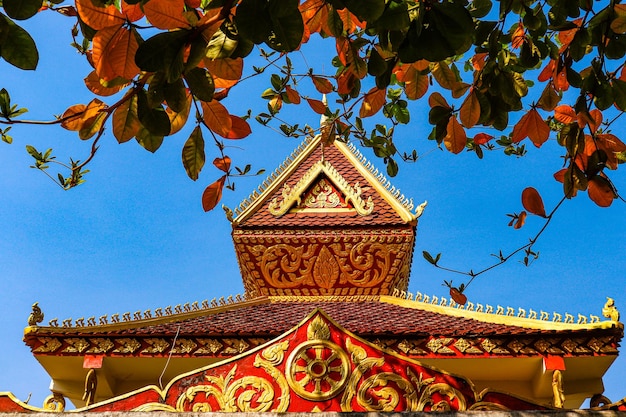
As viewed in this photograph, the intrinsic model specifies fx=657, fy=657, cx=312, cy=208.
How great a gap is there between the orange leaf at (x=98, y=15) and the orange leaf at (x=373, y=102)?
72.1 inches

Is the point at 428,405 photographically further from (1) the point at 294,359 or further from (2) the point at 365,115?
(2) the point at 365,115

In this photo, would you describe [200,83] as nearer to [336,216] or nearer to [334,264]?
[334,264]

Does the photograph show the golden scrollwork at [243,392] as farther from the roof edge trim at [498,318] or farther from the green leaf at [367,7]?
the roof edge trim at [498,318]

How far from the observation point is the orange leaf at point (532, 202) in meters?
3.48

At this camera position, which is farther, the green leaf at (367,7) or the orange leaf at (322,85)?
the orange leaf at (322,85)

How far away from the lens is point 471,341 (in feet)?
22.7

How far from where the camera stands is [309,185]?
409 inches

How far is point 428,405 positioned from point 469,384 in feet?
1.04

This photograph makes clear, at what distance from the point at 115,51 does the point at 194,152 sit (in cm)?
59

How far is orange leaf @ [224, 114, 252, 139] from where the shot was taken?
3.09 meters

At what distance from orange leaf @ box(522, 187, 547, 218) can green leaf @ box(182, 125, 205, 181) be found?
1.75 metres

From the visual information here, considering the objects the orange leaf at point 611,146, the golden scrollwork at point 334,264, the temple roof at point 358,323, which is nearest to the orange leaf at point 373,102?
the orange leaf at point 611,146

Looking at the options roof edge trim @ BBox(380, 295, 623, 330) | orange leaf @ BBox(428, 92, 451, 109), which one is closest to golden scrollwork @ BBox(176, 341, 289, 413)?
orange leaf @ BBox(428, 92, 451, 109)

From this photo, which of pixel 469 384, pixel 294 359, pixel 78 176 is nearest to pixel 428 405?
pixel 469 384
